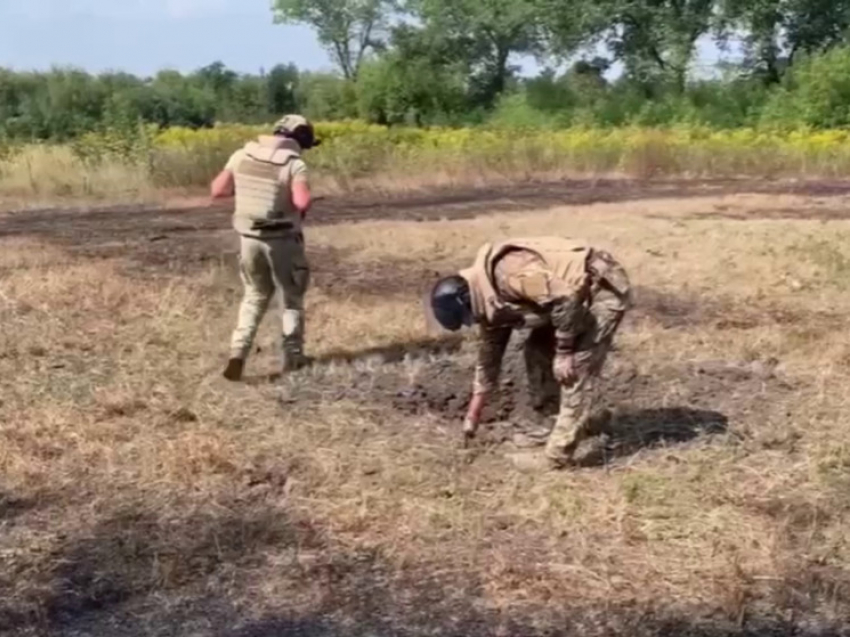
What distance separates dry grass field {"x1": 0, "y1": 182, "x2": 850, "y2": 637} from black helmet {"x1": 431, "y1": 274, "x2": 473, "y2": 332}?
0.71 metres

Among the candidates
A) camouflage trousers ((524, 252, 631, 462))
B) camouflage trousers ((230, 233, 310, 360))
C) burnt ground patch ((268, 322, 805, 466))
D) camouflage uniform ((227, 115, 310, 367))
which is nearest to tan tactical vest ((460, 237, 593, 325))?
camouflage trousers ((524, 252, 631, 462))

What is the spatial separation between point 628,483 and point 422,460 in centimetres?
99

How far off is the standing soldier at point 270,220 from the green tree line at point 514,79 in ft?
82.5

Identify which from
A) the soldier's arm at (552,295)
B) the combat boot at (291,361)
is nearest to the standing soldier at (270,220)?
the combat boot at (291,361)

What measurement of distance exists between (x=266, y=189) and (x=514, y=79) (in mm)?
34044

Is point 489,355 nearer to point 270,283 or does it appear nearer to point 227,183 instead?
point 270,283

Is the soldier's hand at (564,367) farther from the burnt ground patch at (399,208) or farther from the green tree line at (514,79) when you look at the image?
the green tree line at (514,79)

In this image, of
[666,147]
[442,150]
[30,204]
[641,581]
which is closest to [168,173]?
[30,204]

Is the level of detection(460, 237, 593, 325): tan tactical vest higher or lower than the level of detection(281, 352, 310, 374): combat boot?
higher

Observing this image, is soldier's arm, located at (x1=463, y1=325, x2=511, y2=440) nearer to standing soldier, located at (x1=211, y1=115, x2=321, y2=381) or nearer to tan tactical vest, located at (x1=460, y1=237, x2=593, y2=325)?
tan tactical vest, located at (x1=460, y1=237, x2=593, y2=325)

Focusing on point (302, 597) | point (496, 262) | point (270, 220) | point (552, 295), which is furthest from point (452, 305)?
point (270, 220)

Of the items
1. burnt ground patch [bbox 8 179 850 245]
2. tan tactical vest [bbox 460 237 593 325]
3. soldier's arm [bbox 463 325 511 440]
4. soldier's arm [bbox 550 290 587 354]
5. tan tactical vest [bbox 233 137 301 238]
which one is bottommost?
burnt ground patch [bbox 8 179 850 245]

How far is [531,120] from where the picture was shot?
34.9 m

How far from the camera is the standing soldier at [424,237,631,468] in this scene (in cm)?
630
